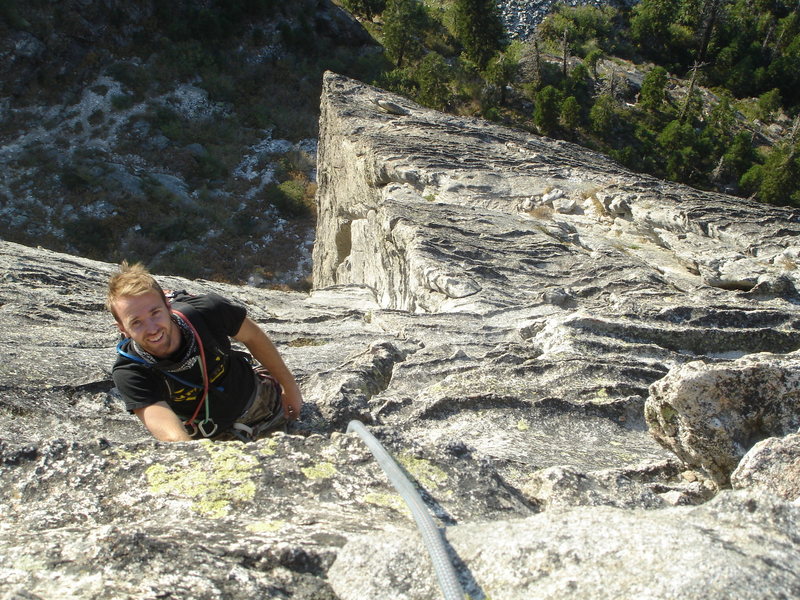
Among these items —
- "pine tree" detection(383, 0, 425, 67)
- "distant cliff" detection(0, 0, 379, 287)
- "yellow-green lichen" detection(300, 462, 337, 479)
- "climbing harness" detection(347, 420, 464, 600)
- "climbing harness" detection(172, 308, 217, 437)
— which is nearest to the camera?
"climbing harness" detection(347, 420, 464, 600)

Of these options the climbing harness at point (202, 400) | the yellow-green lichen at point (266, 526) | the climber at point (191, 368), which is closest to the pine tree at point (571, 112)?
the climber at point (191, 368)

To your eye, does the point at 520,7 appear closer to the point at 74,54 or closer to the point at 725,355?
the point at 74,54

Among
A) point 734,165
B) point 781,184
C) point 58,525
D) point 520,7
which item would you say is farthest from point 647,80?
point 58,525

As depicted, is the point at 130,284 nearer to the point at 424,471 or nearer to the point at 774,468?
the point at 424,471

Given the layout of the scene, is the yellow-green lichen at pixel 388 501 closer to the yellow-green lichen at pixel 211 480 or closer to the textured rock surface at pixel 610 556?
the textured rock surface at pixel 610 556

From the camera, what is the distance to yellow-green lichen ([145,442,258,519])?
10.8 ft

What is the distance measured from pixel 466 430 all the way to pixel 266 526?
9.88ft

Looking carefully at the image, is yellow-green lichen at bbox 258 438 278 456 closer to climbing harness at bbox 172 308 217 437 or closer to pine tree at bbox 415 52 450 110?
climbing harness at bbox 172 308 217 437

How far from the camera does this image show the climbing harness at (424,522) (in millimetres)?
2452

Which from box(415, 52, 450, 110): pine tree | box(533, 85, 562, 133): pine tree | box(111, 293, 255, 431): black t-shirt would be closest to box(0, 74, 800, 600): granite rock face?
box(111, 293, 255, 431): black t-shirt

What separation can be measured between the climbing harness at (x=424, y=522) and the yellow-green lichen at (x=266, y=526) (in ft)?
1.97

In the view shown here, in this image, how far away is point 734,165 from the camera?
154 ft

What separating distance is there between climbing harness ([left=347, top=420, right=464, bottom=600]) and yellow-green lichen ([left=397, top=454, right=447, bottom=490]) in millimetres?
181

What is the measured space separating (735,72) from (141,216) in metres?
56.7
